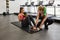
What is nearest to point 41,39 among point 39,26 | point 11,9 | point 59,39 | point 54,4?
point 59,39

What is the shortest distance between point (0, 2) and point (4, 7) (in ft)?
2.04

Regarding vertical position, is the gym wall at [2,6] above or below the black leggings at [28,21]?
above

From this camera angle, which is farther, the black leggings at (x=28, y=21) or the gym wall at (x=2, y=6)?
the gym wall at (x=2, y=6)

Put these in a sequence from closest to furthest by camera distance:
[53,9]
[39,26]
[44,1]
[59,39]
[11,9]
Answer: [59,39] < [39,26] < [53,9] < [44,1] < [11,9]

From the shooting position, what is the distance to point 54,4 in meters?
8.52

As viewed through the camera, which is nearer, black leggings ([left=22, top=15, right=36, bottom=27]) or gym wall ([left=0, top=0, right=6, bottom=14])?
black leggings ([left=22, top=15, right=36, bottom=27])

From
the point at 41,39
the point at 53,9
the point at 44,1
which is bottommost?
the point at 41,39

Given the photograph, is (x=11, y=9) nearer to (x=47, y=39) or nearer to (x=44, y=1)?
(x=44, y=1)

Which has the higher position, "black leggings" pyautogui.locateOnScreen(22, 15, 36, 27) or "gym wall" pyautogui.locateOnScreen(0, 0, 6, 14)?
"gym wall" pyautogui.locateOnScreen(0, 0, 6, 14)

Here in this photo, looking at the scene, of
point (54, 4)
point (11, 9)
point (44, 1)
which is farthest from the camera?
point (11, 9)

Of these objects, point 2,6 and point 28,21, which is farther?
point 2,6

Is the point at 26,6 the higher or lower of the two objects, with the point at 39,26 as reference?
higher

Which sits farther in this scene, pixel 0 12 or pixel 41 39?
pixel 0 12

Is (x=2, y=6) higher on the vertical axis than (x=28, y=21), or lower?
higher
